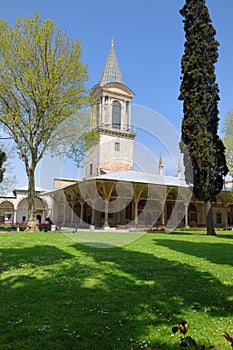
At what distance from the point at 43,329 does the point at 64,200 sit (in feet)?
138

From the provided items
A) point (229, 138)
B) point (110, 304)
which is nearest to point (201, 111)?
point (229, 138)

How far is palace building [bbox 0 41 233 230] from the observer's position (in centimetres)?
3231

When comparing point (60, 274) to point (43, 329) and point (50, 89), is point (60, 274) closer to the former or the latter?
point (43, 329)

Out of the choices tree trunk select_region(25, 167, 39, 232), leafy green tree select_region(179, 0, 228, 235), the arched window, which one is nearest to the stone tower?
the arched window

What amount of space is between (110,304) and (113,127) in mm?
44548

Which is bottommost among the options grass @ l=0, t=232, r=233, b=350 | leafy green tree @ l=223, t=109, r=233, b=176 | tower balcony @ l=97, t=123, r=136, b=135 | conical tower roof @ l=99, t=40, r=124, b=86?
grass @ l=0, t=232, r=233, b=350

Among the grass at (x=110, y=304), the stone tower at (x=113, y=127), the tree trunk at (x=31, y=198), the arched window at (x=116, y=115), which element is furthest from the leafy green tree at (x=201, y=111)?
the arched window at (x=116, y=115)

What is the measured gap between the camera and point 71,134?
20891 mm

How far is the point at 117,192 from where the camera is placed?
33.1 m

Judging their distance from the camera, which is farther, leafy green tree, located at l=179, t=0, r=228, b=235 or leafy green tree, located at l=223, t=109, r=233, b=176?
leafy green tree, located at l=223, t=109, r=233, b=176

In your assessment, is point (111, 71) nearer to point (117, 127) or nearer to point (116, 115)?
point (116, 115)

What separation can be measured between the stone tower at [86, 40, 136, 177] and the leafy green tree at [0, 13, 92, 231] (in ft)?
82.9

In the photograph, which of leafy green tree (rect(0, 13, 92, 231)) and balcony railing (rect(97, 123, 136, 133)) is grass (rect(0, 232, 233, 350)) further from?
balcony railing (rect(97, 123, 136, 133))

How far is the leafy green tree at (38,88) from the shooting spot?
61.6 ft
